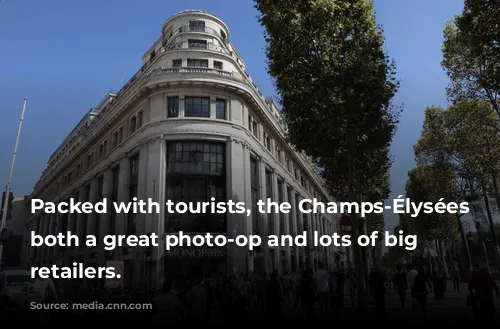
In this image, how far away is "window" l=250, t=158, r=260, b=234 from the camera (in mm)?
30850

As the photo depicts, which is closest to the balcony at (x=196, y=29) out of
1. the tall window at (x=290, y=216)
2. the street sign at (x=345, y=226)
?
the tall window at (x=290, y=216)

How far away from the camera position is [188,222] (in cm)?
2661

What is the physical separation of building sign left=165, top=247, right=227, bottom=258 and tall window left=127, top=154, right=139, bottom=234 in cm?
486

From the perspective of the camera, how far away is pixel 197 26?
109 ft

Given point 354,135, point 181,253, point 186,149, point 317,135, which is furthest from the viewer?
point 186,149

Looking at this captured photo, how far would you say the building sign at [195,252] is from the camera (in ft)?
84.2

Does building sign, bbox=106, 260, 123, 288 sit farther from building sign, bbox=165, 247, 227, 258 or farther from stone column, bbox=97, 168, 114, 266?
stone column, bbox=97, 168, 114, 266

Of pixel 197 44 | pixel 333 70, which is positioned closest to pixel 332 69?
pixel 333 70

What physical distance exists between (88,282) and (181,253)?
49.3ft

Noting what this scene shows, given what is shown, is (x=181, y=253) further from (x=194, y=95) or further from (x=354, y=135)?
(x=354, y=135)

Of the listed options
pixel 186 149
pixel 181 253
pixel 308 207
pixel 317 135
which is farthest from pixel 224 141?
pixel 308 207

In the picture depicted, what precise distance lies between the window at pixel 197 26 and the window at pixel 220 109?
24.8 ft

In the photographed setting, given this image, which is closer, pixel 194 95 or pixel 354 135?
pixel 354 135

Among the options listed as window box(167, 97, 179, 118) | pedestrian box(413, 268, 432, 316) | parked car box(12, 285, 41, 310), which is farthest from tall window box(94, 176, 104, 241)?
pedestrian box(413, 268, 432, 316)
